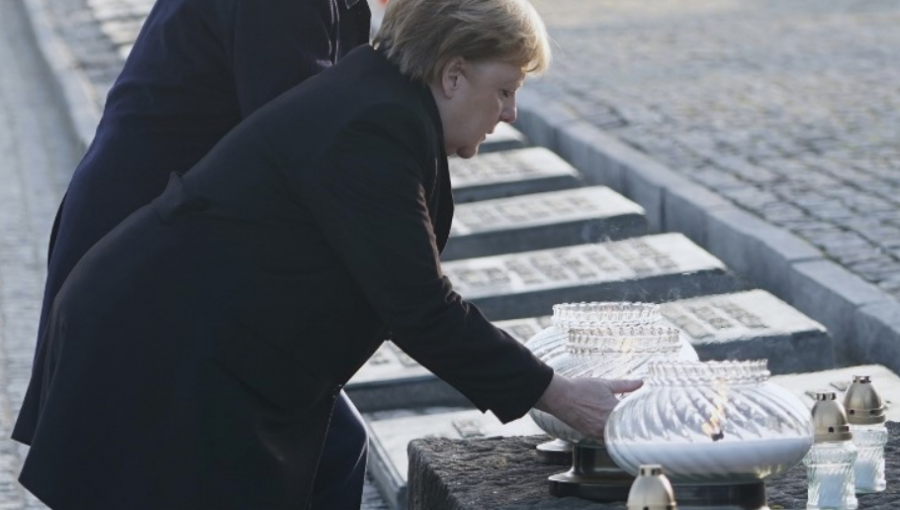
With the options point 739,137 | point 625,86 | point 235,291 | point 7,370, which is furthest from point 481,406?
point 625,86

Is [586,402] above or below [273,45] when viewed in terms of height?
below

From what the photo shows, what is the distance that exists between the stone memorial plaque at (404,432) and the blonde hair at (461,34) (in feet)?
7.59

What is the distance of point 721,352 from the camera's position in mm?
6277

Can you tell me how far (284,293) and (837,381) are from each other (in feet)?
9.91

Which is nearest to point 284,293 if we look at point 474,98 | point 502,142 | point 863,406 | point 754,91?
point 474,98


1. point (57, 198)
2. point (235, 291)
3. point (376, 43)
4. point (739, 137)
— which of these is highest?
point (376, 43)

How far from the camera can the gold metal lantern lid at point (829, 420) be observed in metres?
3.24

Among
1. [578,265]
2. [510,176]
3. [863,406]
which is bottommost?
[510,176]

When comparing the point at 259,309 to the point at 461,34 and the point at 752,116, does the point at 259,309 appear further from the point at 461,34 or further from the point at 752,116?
the point at 752,116

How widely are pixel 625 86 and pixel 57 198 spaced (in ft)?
11.6

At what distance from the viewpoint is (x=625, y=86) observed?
11656 mm

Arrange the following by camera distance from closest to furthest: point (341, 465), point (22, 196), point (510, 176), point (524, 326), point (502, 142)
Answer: point (341, 465), point (524, 326), point (510, 176), point (502, 142), point (22, 196)

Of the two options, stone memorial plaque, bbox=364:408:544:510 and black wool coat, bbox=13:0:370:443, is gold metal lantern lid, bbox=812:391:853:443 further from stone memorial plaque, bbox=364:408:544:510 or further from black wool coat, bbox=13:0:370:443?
stone memorial plaque, bbox=364:408:544:510

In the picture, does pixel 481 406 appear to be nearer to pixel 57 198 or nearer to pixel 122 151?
pixel 122 151
